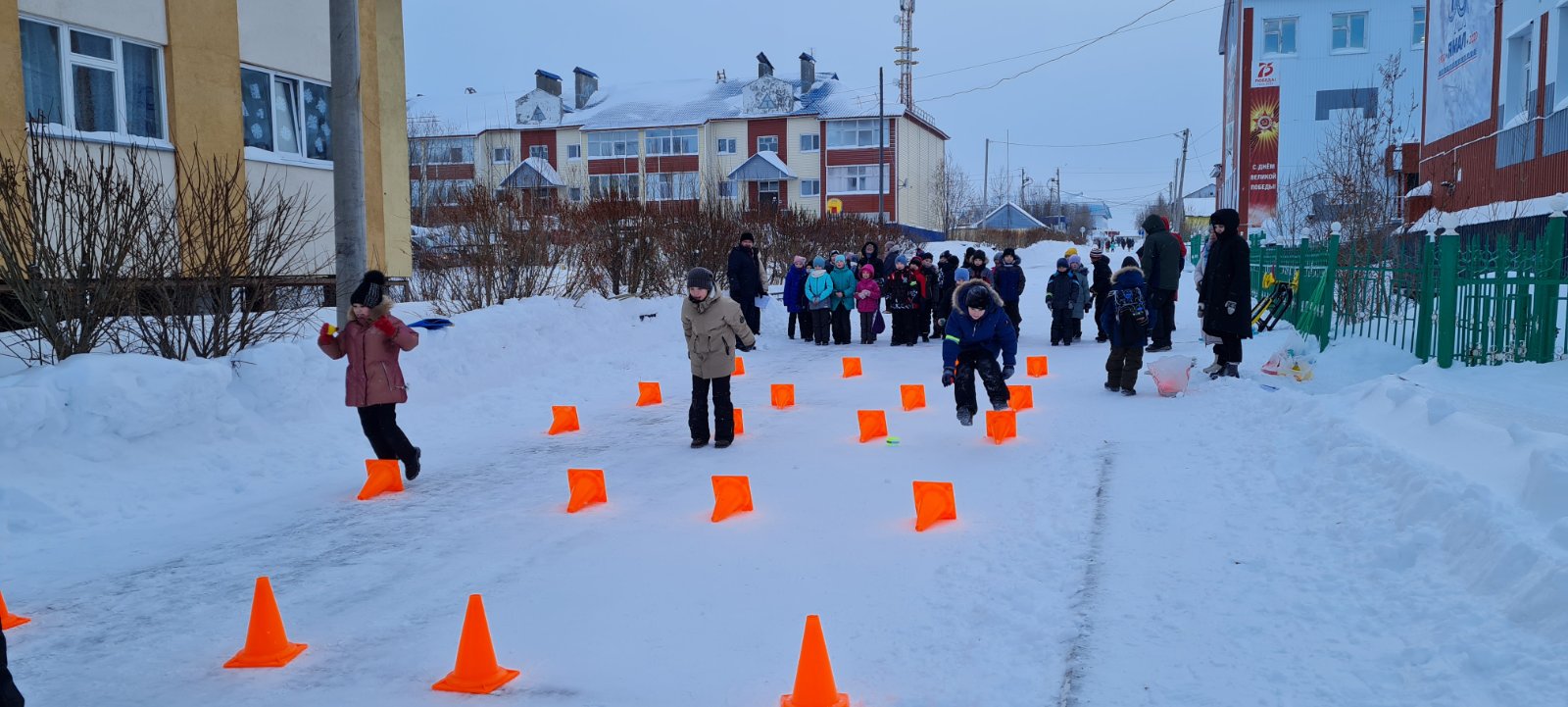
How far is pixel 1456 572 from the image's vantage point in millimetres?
4883

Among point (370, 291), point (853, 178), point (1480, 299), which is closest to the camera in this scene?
point (370, 291)

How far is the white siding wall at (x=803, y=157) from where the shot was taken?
6288 cm

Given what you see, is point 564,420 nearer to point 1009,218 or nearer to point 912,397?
point 912,397

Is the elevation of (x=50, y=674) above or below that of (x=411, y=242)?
below

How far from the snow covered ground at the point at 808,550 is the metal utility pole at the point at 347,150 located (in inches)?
55.0

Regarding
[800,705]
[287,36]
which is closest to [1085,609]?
[800,705]

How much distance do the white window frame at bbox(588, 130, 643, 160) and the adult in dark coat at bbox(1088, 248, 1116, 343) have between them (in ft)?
166

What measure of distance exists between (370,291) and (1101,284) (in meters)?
12.0

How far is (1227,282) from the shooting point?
11102 mm

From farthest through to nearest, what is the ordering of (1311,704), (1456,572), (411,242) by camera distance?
1. (411,242)
2. (1456,572)
3. (1311,704)

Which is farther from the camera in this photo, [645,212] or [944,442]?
[645,212]

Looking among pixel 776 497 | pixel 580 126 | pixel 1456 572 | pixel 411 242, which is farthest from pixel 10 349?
pixel 580 126

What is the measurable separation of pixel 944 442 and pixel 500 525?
399cm

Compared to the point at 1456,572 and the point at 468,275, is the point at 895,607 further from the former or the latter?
the point at 468,275
